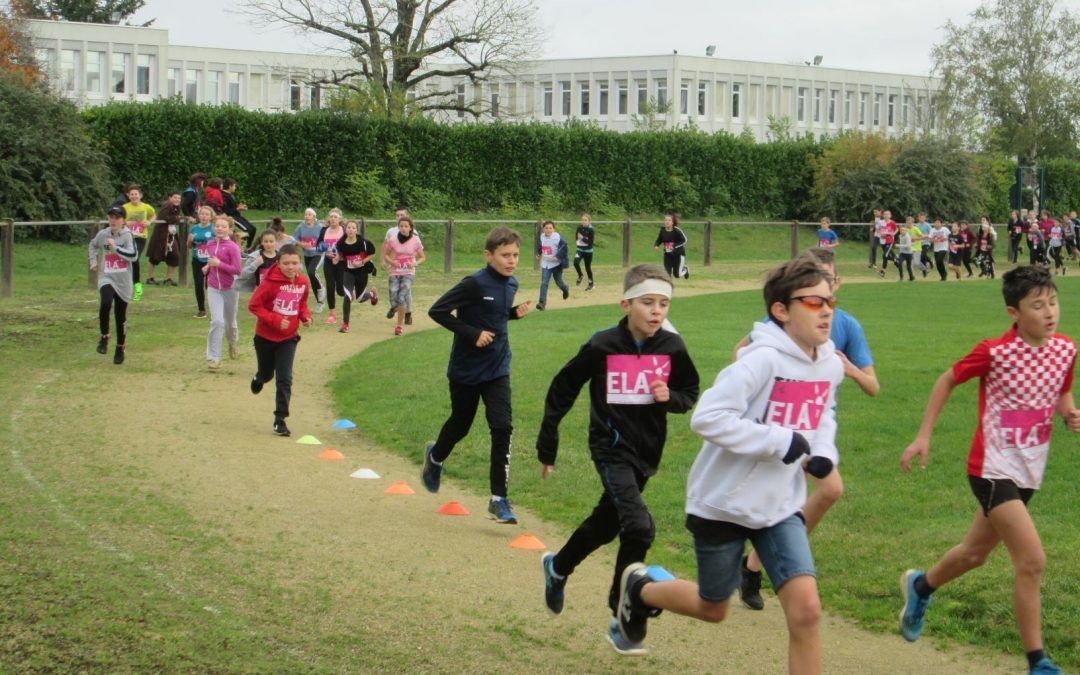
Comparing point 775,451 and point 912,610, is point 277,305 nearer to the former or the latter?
point 912,610

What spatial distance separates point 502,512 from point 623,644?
295 cm

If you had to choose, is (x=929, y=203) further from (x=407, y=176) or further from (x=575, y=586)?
(x=575, y=586)

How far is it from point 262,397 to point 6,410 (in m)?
2.68

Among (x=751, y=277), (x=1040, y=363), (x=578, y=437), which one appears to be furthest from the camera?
(x=751, y=277)

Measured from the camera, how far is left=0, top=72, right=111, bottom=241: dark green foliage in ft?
101

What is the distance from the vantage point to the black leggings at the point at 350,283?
20.5m

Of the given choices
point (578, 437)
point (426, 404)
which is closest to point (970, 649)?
point (578, 437)

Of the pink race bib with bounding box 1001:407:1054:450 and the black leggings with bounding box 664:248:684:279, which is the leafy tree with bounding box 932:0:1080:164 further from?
the pink race bib with bounding box 1001:407:1054:450

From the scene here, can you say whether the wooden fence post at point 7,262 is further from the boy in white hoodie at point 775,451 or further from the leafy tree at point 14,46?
the leafy tree at point 14,46

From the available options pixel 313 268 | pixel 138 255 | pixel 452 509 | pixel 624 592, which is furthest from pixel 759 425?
pixel 313 268

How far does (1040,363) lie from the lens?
5.91 metres

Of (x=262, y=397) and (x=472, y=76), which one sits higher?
(x=472, y=76)

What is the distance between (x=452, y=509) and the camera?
934cm

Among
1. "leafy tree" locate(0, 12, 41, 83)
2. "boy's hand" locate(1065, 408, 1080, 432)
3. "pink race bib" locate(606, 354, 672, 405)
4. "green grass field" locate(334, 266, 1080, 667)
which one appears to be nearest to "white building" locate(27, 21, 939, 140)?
"leafy tree" locate(0, 12, 41, 83)
